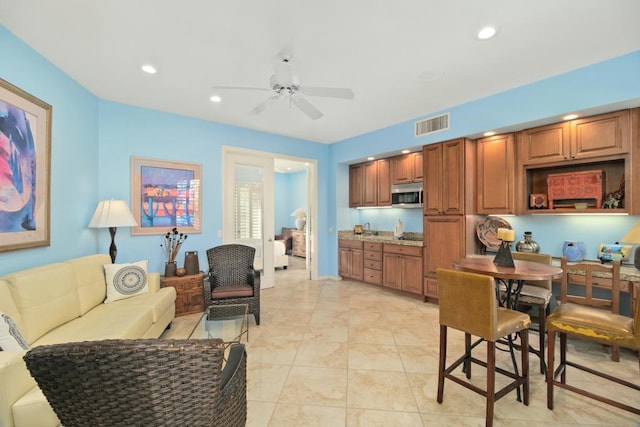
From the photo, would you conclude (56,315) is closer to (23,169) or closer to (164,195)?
(23,169)

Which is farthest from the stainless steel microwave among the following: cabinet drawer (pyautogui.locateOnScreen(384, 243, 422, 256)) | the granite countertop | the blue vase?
the blue vase

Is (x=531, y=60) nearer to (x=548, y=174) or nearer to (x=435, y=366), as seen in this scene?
(x=548, y=174)

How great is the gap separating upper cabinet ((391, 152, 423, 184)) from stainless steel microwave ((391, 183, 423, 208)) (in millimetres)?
94

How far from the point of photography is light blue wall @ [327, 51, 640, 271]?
2711 millimetres

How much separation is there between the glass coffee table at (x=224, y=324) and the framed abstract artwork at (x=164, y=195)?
69.5 inches

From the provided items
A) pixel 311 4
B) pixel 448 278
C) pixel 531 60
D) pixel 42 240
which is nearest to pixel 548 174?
pixel 531 60

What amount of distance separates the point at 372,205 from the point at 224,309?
3528 millimetres

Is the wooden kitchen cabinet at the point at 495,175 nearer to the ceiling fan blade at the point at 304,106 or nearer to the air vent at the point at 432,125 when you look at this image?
the air vent at the point at 432,125

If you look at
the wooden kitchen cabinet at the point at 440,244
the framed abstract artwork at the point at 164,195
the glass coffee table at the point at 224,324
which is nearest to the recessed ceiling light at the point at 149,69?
the framed abstract artwork at the point at 164,195

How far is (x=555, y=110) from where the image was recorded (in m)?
3.06

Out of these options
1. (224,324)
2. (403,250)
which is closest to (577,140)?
(403,250)

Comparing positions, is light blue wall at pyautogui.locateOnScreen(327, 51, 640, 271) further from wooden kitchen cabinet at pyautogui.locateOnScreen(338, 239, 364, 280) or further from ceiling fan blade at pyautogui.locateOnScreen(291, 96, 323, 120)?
ceiling fan blade at pyautogui.locateOnScreen(291, 96, 323, 120)

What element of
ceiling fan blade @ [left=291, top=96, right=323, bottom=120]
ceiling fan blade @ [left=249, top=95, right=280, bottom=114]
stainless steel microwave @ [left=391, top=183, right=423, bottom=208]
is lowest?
stainless steel microwave @ [left=391, top=183, right=423, bottom=208]

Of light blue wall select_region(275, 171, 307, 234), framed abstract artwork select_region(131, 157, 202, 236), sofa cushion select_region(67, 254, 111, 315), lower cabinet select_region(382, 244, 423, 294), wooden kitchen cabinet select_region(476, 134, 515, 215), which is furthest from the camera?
light blue wall select_region(275, 171, 307, 234)
